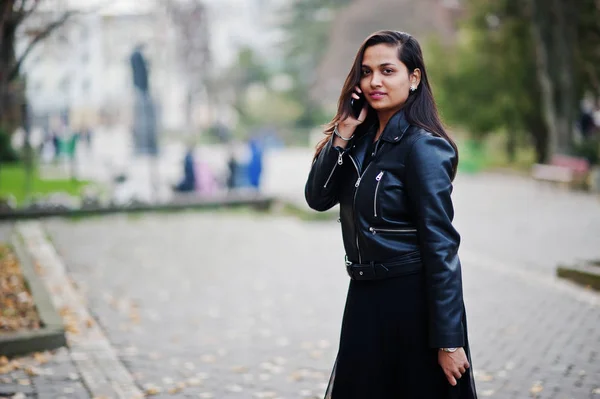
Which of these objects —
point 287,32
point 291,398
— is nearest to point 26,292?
point 291,398

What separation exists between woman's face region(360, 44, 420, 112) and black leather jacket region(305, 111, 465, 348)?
7cm

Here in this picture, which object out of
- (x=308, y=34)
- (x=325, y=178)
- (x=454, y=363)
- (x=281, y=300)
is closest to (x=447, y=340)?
(x=454, y=363)

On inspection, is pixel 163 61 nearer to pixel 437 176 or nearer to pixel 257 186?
pixel 257 186

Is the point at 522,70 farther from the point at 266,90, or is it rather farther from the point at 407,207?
the point at 266,90

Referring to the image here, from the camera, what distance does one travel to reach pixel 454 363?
2.68 meters

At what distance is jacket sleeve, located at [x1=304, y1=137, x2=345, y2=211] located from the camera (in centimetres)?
285

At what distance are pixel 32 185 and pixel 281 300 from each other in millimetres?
16517

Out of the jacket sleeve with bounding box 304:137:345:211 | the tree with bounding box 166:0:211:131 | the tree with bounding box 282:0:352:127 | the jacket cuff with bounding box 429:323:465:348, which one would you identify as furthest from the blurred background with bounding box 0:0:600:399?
the tree with bounding box 282:0:352:127

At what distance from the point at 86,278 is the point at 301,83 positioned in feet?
166

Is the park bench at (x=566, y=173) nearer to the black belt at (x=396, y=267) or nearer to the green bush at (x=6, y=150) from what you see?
the black belt at (x=396, y=267)

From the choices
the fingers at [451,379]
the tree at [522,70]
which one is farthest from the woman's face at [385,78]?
the tree at [522,70]

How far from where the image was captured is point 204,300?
8.39m

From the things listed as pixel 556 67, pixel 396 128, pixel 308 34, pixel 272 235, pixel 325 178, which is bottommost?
pixel 272 235

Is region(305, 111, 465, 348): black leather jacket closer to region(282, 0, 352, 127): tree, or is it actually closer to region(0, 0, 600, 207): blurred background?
region(0, 0, 600, 207): blurred background
